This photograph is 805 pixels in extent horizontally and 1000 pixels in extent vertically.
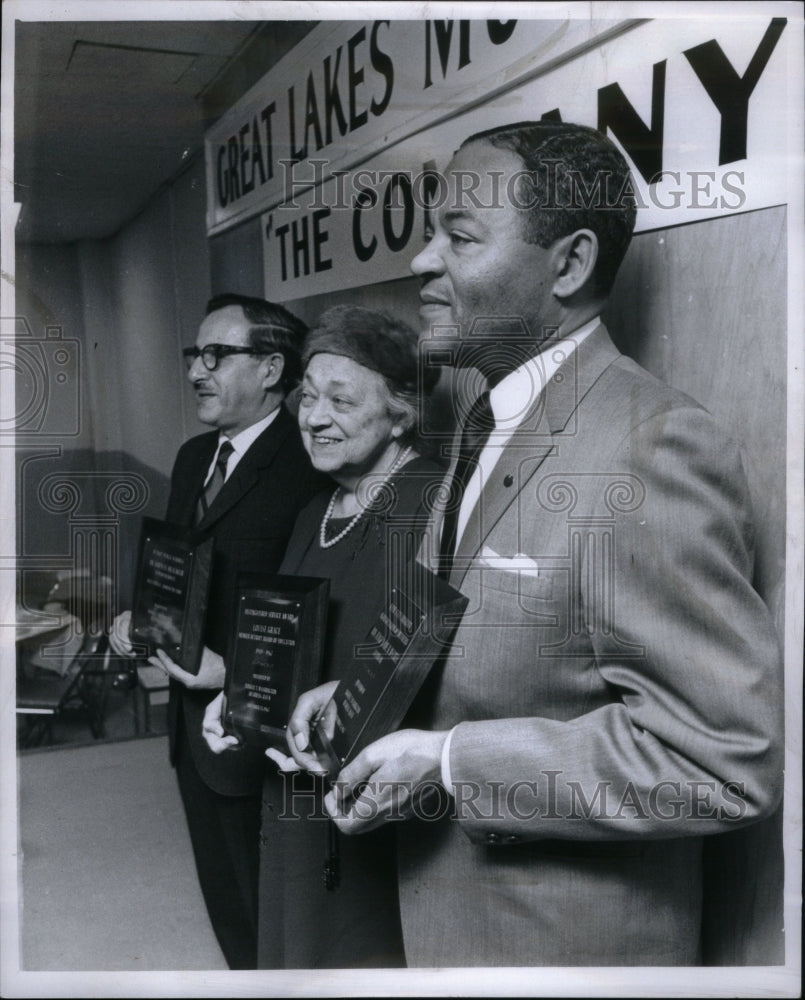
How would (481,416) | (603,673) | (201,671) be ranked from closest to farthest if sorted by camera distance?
(603,673) → (481,416) → (201,671)

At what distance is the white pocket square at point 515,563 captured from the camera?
2.00 meters

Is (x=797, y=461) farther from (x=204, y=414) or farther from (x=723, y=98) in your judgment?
(x=204, y=414)

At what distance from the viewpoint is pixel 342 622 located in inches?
82.9

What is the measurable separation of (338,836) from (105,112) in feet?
5.53

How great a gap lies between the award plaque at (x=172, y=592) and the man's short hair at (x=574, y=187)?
1.00 meters

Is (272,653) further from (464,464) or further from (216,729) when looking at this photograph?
(464,464)

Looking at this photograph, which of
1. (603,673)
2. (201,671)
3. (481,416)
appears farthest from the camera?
(201,671)

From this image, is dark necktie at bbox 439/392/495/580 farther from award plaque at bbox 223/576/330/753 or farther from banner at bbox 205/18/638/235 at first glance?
banner at bbox 205/18/638/235

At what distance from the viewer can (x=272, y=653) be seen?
2.13m

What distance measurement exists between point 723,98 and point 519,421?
81 centimetres

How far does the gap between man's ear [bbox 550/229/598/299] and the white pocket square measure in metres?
0.55

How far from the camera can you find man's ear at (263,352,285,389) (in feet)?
7.02

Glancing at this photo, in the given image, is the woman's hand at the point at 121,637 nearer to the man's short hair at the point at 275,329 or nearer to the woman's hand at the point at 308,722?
the woman's hand at the point at 308,722

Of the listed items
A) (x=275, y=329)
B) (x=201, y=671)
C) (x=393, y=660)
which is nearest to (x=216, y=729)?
(x=201, y=671)
